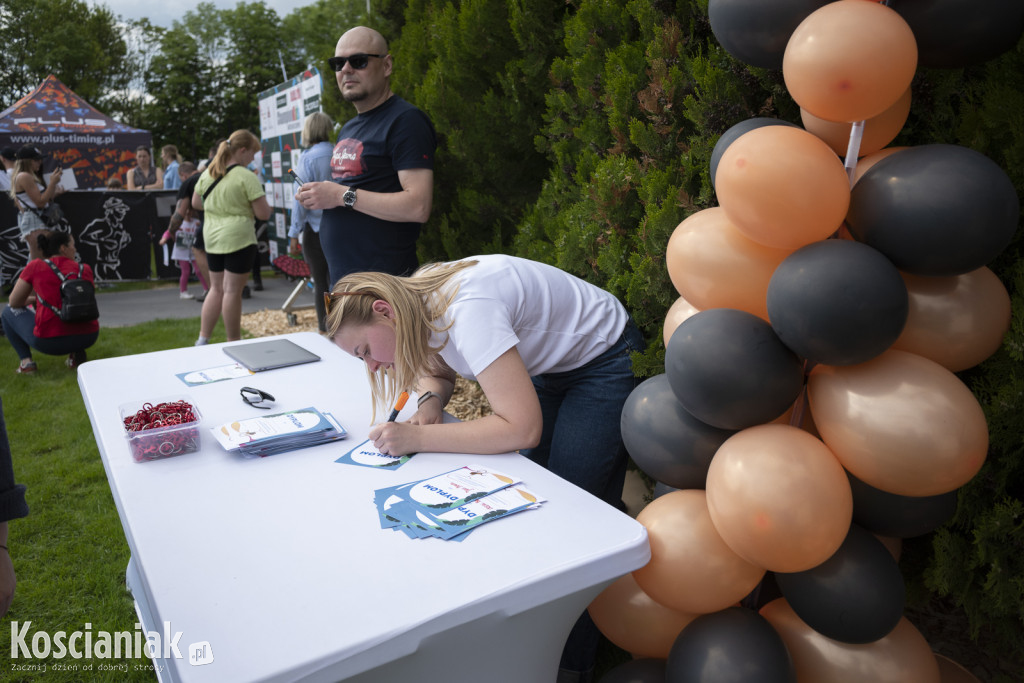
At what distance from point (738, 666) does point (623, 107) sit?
5.40 feet

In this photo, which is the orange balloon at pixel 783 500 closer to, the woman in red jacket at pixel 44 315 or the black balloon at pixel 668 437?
A: the black balloon at pixel 668 437

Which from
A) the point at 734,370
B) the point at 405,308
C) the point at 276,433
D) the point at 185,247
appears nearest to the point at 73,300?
the point at 185,247

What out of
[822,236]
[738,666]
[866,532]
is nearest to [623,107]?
[822,236]

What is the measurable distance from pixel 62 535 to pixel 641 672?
9.18 feet

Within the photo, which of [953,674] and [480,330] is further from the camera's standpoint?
[953,674]

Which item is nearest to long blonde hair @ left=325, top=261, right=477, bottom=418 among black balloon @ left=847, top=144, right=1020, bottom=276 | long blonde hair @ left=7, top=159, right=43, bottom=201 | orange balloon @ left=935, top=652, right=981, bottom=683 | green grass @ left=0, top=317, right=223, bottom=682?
black balloon @ left=847, top=144, right=1020, bottom=276

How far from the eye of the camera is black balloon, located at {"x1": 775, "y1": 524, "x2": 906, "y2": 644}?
1.29 m

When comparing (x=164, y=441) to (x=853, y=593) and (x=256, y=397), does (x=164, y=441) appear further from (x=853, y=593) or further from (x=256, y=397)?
(x=853, y=593)

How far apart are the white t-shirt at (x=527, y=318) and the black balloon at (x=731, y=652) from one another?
0.74 metres

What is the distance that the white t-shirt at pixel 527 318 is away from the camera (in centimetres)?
166

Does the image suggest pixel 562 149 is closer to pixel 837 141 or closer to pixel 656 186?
pixel 656 186

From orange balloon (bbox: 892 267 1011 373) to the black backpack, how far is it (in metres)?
5.67

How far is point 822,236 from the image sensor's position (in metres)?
1.29

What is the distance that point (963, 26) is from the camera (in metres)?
1.28
